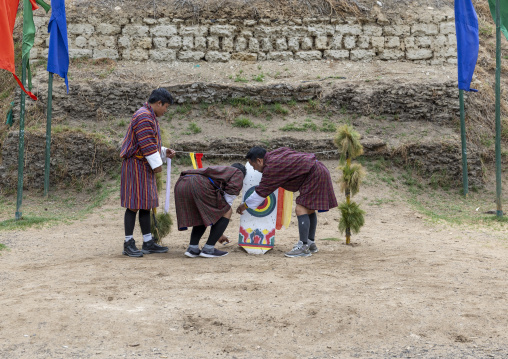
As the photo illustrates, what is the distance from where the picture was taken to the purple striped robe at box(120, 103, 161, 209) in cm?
529

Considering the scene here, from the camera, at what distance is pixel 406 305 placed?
374 centimetres

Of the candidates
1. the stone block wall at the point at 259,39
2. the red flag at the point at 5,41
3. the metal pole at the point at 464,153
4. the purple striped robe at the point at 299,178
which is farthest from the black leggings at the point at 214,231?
the stone block wall at the point at 259,39

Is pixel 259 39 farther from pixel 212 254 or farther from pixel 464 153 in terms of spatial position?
pixel 212 254

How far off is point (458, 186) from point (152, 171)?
6718 millimetres

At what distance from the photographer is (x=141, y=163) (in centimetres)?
538

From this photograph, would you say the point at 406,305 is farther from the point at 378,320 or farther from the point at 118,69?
the point at 118,69

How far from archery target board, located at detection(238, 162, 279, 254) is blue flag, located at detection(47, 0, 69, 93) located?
202 inches

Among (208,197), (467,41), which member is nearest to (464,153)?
(467,41)

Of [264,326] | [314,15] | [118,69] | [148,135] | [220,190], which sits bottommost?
[264,326]

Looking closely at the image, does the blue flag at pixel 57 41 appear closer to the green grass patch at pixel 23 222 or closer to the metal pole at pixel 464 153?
the green grass patch at pixel 23 222

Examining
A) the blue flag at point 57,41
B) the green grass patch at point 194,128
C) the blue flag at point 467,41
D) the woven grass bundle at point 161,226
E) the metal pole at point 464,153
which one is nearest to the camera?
the woven grass bundle at point 161,226

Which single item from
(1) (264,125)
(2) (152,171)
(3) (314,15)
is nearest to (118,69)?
(1) (264,125)

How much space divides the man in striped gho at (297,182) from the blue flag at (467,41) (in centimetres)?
487

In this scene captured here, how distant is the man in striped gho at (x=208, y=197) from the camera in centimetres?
526
